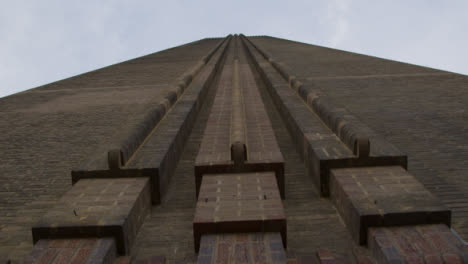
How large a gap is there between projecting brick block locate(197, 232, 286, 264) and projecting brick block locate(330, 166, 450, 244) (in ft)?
2.34

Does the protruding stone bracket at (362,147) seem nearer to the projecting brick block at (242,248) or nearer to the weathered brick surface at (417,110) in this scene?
the weathered brick surface at (417,110)

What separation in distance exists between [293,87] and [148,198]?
16.5 ft

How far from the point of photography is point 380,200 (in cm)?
291

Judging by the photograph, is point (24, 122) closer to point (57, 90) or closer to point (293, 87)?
point (57, 90)

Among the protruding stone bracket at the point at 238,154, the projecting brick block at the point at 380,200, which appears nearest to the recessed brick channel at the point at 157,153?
the protruding stone bracket at the point at 238,154

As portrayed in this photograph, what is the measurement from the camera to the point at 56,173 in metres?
4.56

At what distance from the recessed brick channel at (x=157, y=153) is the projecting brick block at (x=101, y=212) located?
10 centimetres

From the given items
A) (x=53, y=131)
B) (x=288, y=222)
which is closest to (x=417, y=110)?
(x=288, y=222)

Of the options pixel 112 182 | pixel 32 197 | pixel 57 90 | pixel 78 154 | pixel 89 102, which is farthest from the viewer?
pixel 57 90

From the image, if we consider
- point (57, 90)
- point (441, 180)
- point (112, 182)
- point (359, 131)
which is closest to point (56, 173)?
point (112, 182)

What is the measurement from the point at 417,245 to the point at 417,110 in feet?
15.9

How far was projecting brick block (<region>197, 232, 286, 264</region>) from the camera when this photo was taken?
2.43 meters

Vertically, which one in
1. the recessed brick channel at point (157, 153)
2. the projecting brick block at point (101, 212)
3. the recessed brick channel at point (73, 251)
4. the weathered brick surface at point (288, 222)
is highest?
the recessed brick channel at point (157, 153)

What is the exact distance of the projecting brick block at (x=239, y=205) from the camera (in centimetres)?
273
